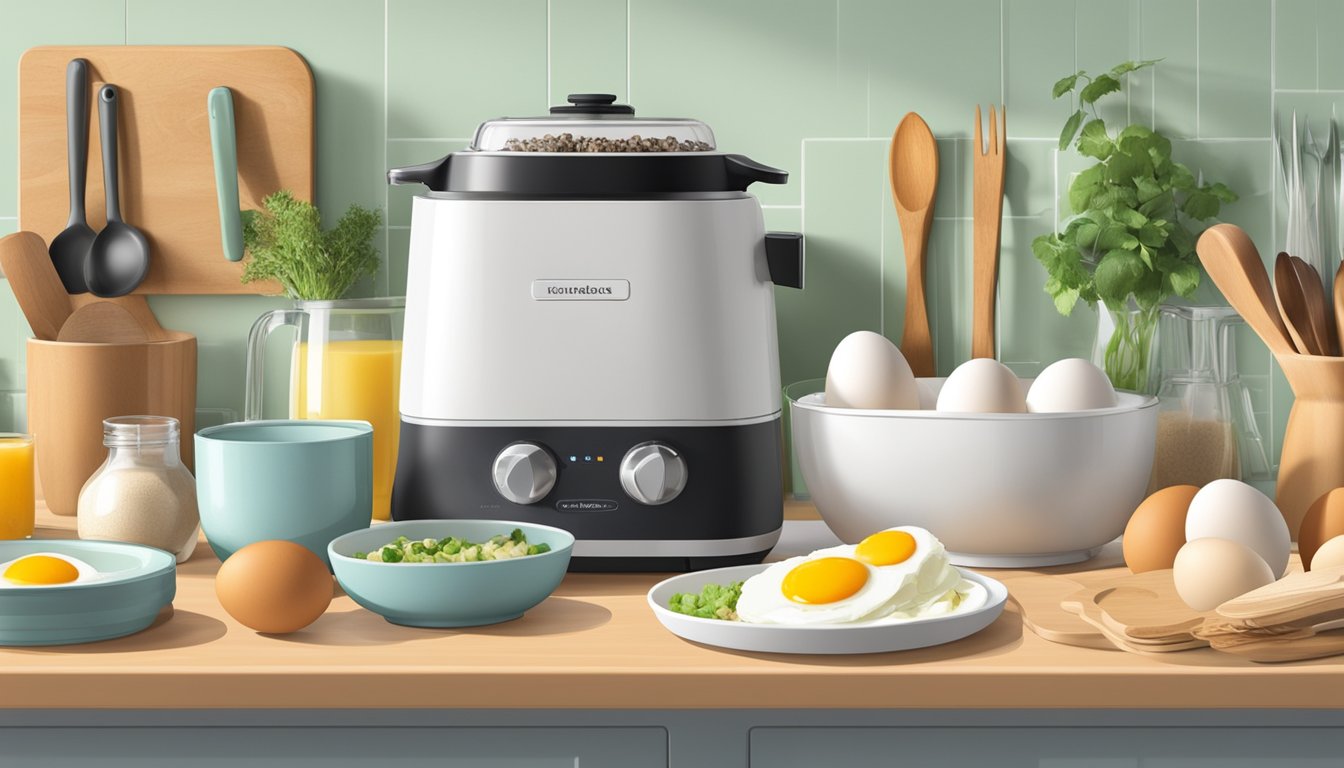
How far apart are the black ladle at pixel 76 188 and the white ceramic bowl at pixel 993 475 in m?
0.89

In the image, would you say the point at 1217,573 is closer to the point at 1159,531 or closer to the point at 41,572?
the point at 1159,531

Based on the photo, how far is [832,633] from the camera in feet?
2.97

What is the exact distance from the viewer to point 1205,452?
132cm

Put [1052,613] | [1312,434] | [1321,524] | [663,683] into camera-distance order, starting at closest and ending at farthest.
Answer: [663,683], [1052,613], [1321,524], [1312,434]

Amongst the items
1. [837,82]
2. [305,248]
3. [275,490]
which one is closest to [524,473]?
[275,490]

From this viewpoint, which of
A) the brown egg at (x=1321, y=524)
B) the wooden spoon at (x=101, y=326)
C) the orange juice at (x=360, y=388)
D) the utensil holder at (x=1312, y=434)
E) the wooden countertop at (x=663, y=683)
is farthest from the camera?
the wooden spoon at (x=101, y=326)

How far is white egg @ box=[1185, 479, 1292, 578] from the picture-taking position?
3.41 feet

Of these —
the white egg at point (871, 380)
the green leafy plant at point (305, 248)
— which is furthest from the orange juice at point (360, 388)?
the white egg at point (871, 380)

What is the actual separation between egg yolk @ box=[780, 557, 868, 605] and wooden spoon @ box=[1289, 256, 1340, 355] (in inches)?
22.6

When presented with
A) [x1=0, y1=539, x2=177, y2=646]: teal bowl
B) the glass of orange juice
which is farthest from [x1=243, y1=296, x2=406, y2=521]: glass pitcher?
[x1=0, y1=539, x2=177, y2=646]: teal bowl

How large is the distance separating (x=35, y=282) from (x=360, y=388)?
421 millimetres

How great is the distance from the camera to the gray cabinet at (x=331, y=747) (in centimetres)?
92

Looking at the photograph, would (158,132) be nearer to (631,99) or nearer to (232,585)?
(631,99)

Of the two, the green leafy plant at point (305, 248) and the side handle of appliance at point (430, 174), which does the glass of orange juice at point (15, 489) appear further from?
the side handle of appliance at point (430, 174)
